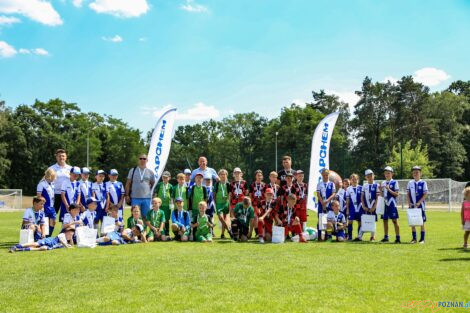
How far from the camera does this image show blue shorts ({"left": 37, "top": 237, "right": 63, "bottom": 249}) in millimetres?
9910

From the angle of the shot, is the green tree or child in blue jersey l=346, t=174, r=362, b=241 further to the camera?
the green tree

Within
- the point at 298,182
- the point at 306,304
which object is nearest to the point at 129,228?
the point at 298,182

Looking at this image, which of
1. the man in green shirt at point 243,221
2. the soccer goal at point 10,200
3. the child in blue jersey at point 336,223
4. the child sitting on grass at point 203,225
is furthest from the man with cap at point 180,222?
the soccer goal at point 10,200

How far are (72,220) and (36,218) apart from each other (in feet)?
2.65

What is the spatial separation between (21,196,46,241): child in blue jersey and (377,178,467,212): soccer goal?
1057 inches

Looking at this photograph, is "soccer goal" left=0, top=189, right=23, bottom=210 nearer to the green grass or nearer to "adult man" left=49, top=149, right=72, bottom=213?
"adult man" left=49, top=149, right=72, bottom=213

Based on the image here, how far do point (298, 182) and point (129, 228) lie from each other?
443cm

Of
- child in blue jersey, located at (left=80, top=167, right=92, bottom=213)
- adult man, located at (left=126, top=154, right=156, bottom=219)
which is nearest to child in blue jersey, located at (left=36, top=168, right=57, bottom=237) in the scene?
child in blue jersey, located at (left=80, top=167, right=92, bottom=213)

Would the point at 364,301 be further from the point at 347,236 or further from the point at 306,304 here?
the point at 347,236

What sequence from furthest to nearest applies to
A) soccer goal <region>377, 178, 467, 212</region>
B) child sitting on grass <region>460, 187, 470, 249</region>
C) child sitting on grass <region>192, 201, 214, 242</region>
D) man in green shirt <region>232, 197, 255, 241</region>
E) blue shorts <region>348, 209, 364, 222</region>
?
soccer goal <region>377, 178, 467, 212</region> < blue shorts <region>348, 209, 364, 222</region> < man in green shirt <region>232, 197, 255, 241</region> < child sitting on grass <region>192, 201, 214, 242</region> < child sitting on grass <region>460, 187, 470, 249</region>

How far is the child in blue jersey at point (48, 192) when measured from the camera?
10.7m

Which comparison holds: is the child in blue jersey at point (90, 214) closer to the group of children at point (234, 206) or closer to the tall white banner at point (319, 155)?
the group of children at point (234, 206)

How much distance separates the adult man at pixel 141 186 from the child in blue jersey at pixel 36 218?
87.9 inches

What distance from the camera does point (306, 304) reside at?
4.90 metres
